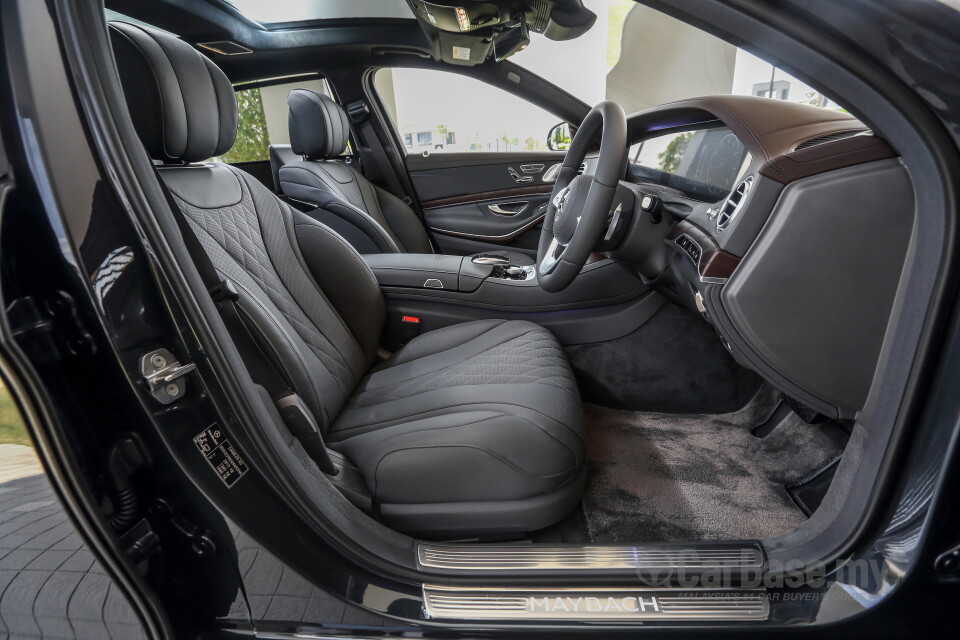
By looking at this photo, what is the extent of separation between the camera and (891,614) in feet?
2.20

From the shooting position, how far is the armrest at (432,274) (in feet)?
5.38

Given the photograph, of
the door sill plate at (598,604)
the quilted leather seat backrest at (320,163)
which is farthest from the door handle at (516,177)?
the door sill plate at (598,604)

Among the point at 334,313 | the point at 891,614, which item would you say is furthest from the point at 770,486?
the point at 334,313

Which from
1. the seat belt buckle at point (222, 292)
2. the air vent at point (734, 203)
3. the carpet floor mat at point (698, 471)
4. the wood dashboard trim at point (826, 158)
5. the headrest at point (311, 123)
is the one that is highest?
the wood dashboard trim at point (826, 158)

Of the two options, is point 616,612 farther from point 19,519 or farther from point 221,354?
point 19,519

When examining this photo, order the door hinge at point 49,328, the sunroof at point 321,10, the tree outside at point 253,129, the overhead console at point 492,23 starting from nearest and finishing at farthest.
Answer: the door hinge at point 49,328 < the overhead console at point 492,23 < the sunroof at point 321,10 < the tree outside at point 253,129

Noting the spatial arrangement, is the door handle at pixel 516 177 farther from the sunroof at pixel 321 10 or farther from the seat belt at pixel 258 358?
the seat belt at pixel 258 358

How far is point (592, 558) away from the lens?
30.0 inches

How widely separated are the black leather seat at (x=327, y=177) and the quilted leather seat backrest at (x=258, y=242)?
3.10ft

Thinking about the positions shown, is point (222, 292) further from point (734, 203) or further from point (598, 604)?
point (734, 203)

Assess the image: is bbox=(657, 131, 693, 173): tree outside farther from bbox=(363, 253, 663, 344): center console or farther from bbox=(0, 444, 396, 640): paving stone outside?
bbox=(0, 444, 396, 640): paving stone outside

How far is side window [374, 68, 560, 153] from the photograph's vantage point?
123 inches

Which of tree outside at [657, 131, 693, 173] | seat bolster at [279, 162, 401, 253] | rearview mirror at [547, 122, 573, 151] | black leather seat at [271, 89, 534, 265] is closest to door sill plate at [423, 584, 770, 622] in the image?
tree outside at [657, 131, 693, 173]

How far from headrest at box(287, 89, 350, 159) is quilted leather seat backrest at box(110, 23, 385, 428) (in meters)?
1.27
